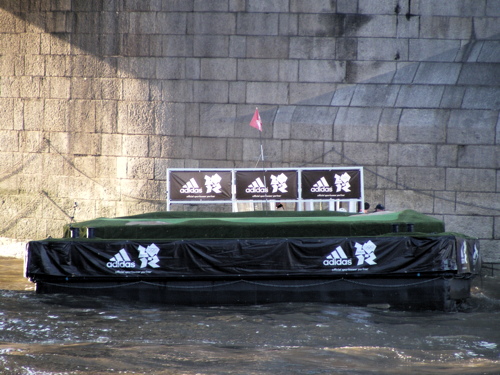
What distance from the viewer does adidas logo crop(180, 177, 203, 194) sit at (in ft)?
57.4

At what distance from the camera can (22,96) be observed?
63.7 feet

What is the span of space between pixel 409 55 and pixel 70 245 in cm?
946

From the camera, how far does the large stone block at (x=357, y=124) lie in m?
17.5

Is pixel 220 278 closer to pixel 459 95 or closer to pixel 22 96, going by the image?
pixel 459 95

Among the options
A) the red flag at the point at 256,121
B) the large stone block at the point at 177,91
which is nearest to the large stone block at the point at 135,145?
the large stone block at the point at 177,91

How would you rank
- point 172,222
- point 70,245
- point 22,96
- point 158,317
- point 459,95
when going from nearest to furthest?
point 158,317, point 70,245, point 172,222, point 459,95, point 22,96

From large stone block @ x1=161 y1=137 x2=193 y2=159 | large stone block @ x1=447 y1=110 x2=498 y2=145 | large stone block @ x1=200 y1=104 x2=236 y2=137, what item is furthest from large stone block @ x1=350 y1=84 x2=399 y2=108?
large stone block @ x1=161 y1=137 x2=193 y2=159

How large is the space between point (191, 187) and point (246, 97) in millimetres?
2663

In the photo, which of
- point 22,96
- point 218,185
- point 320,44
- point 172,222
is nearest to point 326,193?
point 218,185

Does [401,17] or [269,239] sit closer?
[269,239]

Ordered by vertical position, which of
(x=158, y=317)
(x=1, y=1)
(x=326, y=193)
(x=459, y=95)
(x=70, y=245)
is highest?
(x=1, y=1)

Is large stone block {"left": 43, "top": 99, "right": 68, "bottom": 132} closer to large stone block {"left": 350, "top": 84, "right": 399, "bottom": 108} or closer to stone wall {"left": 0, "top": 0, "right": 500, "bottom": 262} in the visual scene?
stone wall {"left": 0, "top": 0, "right": 500, "bottom": 262}

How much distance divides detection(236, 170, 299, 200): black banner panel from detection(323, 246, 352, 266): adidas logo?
4800 mm

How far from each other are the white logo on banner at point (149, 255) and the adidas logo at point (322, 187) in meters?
5.63
